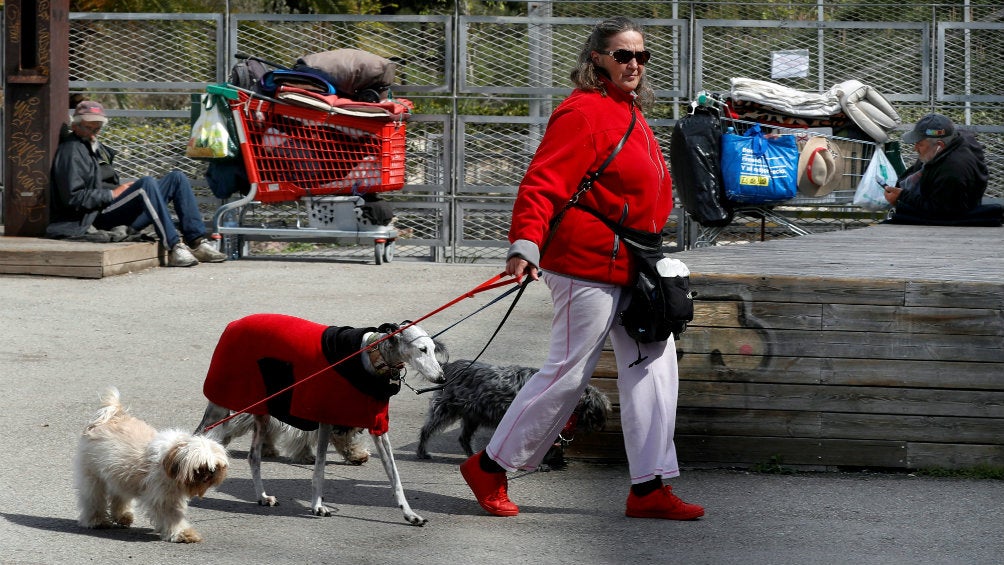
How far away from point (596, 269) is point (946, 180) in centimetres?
640

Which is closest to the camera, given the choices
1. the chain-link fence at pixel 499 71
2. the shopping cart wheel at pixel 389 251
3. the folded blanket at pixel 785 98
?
the folded blanket at pixel 785 98

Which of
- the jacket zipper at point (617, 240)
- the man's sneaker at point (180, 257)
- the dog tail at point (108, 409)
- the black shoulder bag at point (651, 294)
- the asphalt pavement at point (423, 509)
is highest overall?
the jacket zipper at point (617, 240)

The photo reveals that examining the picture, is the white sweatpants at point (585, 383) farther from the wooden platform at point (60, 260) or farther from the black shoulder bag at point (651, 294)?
the wooden platform at point (60, 260)

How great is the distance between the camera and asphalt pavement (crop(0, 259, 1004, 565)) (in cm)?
471

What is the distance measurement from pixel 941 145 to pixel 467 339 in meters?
4.49

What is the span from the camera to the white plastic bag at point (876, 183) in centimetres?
1208

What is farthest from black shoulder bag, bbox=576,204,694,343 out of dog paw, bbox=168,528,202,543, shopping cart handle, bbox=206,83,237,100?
shopping cart handle, bbox=206,83,237,100

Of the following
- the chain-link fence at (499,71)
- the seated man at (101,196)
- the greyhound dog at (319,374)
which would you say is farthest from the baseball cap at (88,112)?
the greyhound dog at (319,374)

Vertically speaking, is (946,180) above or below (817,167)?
below

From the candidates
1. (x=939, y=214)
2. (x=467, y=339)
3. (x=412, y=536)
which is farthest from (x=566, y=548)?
(x=939, y=214)

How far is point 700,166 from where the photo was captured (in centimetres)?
1185

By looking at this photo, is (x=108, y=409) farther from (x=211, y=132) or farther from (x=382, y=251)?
(x=382, y=251)

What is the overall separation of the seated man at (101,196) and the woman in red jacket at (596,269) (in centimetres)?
714

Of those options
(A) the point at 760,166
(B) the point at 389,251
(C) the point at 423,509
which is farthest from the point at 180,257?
(C) the point at 423,509
